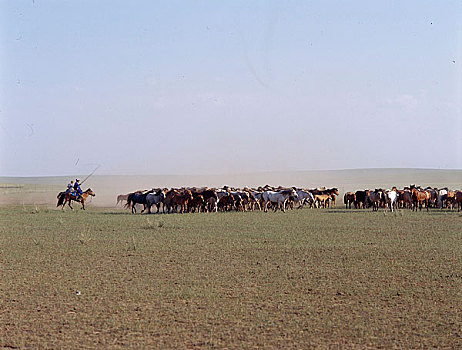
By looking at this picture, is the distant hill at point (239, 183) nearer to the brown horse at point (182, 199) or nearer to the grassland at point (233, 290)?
the brown horse at point (182, 199)

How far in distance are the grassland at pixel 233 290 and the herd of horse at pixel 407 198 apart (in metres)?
12.6

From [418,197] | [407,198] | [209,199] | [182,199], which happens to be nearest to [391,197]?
[407,198]

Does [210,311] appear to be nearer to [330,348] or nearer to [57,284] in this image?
[330,348]

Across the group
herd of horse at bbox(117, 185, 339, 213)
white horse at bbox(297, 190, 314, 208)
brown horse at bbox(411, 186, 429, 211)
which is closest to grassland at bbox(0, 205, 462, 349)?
herd of horse at bbox(117, 185, 339, 213)

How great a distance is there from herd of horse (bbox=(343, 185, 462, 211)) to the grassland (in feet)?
41.4

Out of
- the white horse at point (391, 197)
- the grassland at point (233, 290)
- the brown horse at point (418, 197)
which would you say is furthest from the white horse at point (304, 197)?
the grassland at point (233, 290)

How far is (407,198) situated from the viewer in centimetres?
3294

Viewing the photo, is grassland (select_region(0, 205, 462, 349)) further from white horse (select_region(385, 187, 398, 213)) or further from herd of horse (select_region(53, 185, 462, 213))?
herd of horse (select_region(53, 185, 462, 213))

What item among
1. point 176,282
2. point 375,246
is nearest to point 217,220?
point 375,246

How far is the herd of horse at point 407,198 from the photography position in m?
32.8

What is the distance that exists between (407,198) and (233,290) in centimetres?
2434

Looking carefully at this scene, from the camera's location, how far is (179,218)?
2738 centimetres

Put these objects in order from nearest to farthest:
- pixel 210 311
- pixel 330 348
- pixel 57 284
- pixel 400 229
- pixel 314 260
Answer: pixel 330 348
pixel 210 311
pixel 57 284
pixel 314 260
pixel 400 229

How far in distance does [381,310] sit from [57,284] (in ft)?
20.6
